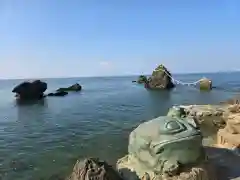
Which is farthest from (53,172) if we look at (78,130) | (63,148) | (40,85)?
(40,85)

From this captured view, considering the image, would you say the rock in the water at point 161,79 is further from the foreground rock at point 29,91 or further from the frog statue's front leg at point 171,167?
the frog statue's front leg at point 171,167

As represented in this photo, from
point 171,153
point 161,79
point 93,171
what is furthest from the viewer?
point 161,79

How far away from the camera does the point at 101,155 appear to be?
55.2 feet

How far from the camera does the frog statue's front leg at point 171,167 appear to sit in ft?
27.3

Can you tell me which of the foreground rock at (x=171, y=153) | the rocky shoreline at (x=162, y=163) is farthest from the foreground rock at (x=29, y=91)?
the foreground rock at (x=171, y=153)

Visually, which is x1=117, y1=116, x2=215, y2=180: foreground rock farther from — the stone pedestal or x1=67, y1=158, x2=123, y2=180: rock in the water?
x1=67, y1=158, x2=123, y2=180: rock in the water

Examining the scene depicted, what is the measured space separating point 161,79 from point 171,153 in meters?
66.7

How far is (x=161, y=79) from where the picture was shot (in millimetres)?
74500

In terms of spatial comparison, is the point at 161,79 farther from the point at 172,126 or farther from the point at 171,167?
the point at 171,167

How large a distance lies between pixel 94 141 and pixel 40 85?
44.9 m

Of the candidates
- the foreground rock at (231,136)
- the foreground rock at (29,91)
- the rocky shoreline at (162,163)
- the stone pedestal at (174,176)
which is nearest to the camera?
the rocky shoreline at (162,163)

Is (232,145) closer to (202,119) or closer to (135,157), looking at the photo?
(135,157)

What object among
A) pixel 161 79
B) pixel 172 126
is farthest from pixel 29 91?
pixel 172 126

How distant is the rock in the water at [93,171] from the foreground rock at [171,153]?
1.20 meters
